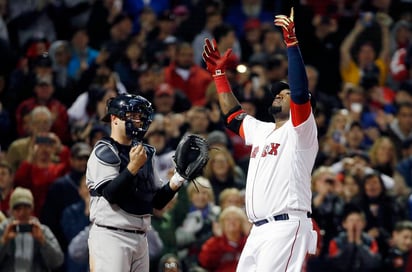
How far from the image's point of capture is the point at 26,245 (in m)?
10.4

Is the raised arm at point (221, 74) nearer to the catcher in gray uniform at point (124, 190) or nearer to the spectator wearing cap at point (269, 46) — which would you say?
the catcher in gray uniform at point (124, 190)

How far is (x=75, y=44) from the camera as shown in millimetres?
14617

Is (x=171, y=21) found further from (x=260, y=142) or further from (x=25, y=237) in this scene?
(x=260, y=142)

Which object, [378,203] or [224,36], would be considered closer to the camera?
[378,203]

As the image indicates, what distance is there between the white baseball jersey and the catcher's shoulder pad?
0.95m

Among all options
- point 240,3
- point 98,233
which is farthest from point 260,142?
point 240,3

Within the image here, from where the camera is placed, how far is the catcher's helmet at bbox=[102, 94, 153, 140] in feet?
26.6

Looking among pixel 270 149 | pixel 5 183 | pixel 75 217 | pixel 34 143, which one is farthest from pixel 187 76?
pixel 270 149

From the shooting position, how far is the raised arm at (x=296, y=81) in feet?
25.8

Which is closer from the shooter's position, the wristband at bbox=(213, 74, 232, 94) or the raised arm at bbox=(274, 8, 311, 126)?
the raised arm at bbox=(274, 8, 311, 126)

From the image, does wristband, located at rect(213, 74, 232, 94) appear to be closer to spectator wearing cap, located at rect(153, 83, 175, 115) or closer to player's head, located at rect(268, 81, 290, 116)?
player's head, located at rect(268, 81, 290, 116)

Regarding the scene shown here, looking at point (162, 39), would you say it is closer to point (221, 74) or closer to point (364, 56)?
point (364, 56)

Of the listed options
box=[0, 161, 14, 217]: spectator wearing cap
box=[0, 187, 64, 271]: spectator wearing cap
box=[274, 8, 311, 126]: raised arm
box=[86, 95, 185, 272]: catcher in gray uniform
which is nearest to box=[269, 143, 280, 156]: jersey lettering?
box=[274, 8, 311, 126]: raised arm

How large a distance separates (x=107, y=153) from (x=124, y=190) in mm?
325
